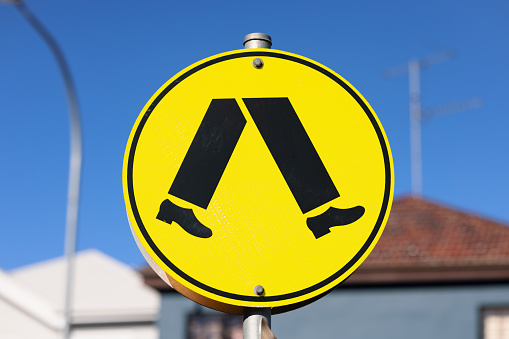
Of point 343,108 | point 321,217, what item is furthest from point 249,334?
point 343,108

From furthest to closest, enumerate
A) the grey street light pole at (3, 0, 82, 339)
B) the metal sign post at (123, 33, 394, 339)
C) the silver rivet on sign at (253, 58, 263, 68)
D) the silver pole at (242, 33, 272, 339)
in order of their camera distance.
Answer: the grey street light pole at (3, 0, 82, 339) → the silver rivet on sign at (253, 58, 263, 68) → the metal sign post at (123, 33, 394, 339) → the silver pole at (242, 33, 272, 339)

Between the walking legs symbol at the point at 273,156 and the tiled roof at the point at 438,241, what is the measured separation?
12160 millimetres

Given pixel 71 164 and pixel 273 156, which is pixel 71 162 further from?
pixel 273 156

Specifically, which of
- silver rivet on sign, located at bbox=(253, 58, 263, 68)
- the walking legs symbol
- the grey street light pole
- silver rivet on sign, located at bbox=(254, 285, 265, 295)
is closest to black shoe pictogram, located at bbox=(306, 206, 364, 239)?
the walking legs symbol

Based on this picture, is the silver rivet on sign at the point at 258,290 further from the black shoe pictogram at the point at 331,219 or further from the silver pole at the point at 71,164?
the silver pole at the point at 71,164

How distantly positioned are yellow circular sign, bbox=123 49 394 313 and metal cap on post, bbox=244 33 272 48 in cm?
4

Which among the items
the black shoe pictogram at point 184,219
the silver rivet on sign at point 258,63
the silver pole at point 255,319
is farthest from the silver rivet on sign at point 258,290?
the silver rivet on sign at point 258,63

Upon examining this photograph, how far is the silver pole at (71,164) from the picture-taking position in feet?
37.4

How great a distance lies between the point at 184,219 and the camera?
1.96 metres

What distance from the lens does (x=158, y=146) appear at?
6.73 feet

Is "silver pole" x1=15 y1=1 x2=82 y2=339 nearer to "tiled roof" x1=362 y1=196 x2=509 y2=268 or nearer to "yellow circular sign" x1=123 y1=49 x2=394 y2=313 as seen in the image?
"tiled roof" x1=362 y1=196 x2=509 y2=268

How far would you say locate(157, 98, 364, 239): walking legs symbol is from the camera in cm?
198

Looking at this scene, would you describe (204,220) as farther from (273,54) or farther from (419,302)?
(419,302)

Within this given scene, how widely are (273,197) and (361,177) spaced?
10.1 inches
